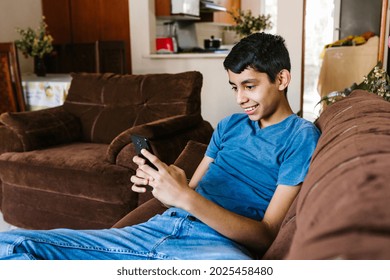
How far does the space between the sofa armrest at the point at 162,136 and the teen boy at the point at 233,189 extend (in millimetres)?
869

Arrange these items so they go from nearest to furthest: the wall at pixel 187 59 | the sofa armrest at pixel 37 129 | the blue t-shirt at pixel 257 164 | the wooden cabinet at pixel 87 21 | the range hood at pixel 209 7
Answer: the blue t-shirt at pixel 257 164
the sofa armrest at pixel 37 129
the wall at pixel 187 59
the wooden cabinet at pixel 87 21
the range hood at pixel 209 7

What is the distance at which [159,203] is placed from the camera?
151 centimetres

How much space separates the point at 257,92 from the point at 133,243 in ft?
1.74

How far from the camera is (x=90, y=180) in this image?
7.38 feet

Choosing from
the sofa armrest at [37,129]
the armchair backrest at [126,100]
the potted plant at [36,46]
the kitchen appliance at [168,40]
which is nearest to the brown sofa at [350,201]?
the armchair backrest at [126,100]

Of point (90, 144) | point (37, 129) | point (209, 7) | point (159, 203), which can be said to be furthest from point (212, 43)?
point (159, 203)

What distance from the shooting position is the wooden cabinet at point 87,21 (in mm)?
4961

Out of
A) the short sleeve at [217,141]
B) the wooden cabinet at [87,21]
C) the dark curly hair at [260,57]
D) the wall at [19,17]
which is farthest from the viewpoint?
the wooden cabinet at [87,21]

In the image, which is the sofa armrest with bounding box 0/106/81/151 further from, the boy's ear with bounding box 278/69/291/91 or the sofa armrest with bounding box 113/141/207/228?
the boy's ear with bounding box 278/69/291/91

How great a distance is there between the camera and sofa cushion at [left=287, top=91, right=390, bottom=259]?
403mm

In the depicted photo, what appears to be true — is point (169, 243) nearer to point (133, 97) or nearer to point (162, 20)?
point (133, 97)

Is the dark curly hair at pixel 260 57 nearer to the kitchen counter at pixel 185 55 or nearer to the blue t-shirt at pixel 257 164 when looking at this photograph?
the blue t-shirt at pixel 257 164

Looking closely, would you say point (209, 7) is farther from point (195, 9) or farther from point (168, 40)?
point (168, 40)
